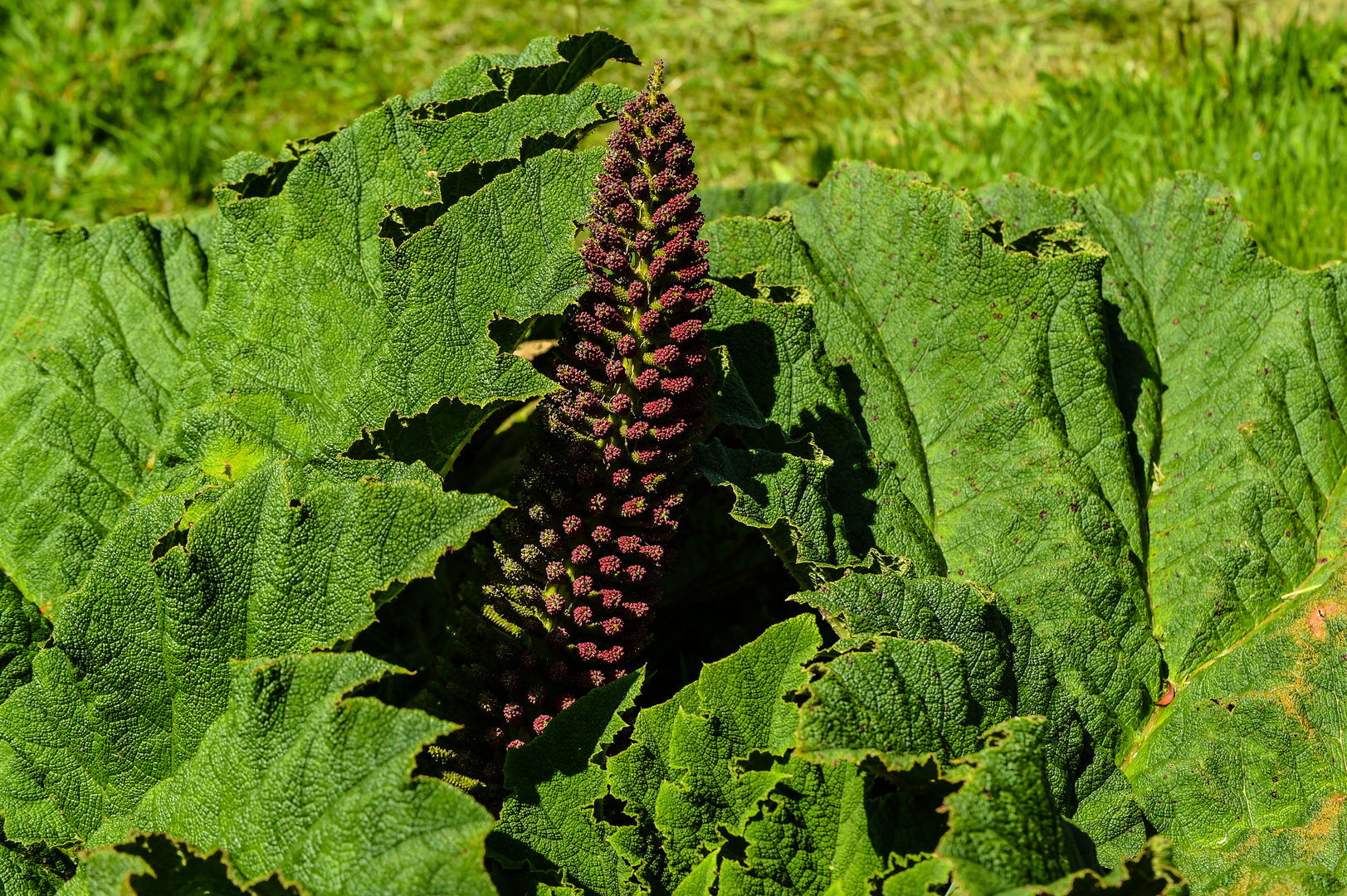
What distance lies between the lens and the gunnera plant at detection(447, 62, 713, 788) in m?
1.94

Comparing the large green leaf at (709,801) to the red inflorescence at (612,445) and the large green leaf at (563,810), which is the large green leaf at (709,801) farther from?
the red inflorescence at (612,445)

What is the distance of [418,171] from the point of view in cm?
232

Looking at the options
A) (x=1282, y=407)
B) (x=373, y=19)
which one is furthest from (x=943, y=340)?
(x=373, y=19)

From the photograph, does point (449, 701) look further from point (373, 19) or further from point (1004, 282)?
point (373, 19)

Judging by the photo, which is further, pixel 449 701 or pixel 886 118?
pixel 886 118

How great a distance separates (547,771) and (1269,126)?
3751mm

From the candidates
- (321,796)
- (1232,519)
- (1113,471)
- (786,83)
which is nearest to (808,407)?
(1113,471)

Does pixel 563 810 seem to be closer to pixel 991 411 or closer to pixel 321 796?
pixel 321 796

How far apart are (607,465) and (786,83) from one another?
399cm

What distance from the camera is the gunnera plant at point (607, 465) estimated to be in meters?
1.94

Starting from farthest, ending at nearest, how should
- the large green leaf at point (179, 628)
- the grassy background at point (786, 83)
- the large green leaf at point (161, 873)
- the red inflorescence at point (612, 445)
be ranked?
the grassy background at point (786, 83) → the red inflorescence at point (612, 445) → the large green leaf at point (179, 628) → the large green leaf at point (161, 873)

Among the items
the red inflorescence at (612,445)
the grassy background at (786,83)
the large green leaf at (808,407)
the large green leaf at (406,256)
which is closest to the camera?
the red inflorescence at (612,445)

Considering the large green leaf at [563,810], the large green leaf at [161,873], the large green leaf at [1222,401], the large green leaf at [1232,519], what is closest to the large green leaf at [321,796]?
the large green leaf at [161,873]

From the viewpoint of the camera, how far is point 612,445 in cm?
201
